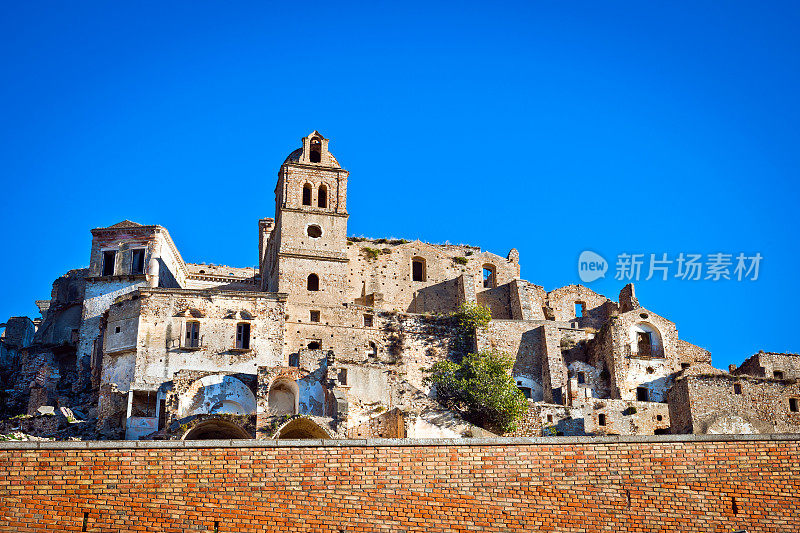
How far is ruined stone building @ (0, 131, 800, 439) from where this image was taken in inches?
1740

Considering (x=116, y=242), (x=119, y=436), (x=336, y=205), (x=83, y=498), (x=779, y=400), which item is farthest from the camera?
(x=336, y=205)

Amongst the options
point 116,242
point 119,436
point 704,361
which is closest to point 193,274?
point 116,242

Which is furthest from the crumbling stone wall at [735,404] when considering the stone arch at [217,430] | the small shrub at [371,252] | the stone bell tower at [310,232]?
the stone arch at [217,430]

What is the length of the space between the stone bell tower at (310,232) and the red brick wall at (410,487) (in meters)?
28.9

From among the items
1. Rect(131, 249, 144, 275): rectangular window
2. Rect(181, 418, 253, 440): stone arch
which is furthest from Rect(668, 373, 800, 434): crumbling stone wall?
Rect(131, 249, 144, 275): rectangular window

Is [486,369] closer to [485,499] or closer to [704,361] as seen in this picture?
[704,361]

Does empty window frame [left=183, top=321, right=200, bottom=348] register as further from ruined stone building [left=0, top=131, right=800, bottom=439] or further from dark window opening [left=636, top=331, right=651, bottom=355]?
dark window opening [left=636, top=331, right=651, bottom=355]

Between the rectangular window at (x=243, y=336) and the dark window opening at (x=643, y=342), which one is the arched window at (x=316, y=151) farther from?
the dark window opening at (x=643, y=342)

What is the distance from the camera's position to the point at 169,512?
21375 millimetres

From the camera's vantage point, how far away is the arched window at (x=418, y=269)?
197ft

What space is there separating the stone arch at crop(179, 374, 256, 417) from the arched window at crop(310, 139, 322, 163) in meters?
17.8

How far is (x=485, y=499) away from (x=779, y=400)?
31.2 metres

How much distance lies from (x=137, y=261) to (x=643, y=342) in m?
26.2

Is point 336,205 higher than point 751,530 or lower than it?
higher
